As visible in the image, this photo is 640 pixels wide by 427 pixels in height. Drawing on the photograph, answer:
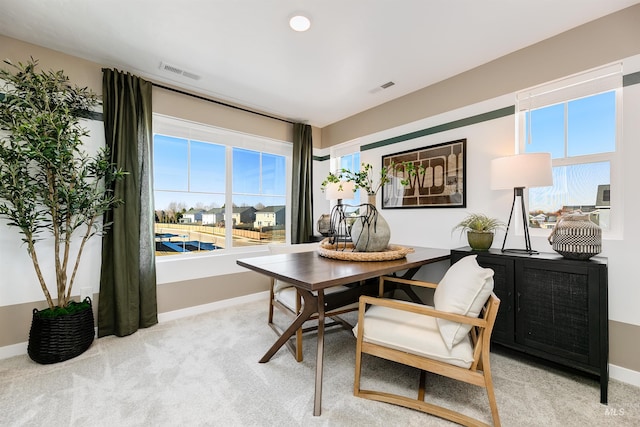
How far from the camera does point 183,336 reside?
2652 millimetres

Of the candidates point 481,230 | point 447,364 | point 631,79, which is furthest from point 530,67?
point 447,364

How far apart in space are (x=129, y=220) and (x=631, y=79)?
441 cm

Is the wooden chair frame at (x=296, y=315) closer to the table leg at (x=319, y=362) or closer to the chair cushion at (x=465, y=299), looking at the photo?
the table leg at (x=319, y=362)

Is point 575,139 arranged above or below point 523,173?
above

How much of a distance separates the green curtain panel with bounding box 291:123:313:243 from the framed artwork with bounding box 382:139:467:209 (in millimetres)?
1276

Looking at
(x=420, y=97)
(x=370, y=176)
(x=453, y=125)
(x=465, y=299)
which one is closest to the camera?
(x=465, y=299)

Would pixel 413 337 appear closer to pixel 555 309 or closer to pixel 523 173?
pixel 555 309

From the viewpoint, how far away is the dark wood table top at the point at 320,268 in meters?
1.55

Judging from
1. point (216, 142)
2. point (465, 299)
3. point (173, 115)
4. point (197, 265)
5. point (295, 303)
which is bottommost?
point (295, 303)

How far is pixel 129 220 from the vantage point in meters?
2.72

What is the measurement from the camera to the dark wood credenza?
5.78 feet

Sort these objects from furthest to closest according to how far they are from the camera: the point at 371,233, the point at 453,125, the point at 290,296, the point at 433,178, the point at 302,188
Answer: the point at 302,188 → the point at 433,178 → the point at 453,125 → the point at 290,296 → the point at 371,233

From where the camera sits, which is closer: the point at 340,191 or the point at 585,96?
the point at 585,96

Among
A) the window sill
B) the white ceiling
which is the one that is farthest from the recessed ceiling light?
the window sill
